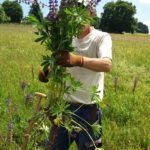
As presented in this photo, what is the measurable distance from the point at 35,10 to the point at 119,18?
102 m

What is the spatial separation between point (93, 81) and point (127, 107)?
4.03m

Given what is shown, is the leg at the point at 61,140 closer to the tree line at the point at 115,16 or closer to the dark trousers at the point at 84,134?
the dark trousers at the point at 84,134

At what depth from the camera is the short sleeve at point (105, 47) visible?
11.8ft

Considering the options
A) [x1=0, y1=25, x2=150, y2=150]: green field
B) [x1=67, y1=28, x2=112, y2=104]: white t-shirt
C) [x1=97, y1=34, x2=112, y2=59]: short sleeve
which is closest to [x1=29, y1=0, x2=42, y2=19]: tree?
[x1=0, y1=25, x2=150, y2=150]: green field

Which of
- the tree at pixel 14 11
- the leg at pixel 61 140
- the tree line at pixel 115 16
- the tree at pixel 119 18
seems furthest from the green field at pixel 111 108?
the tree at pixel 14 11

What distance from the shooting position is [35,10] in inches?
108

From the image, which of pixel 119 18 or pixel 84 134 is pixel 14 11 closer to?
pixel 119 18

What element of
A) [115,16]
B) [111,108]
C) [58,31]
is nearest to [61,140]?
[58,31]

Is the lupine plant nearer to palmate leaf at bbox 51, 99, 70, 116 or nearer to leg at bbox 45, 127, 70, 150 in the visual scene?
palmate leaf at bbox 51, 99, 70, 116

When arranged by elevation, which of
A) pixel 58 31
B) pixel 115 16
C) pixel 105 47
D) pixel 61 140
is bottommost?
pixel 115 16

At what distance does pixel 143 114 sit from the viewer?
7.76 meters

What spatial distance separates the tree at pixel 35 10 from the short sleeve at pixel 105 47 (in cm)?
98

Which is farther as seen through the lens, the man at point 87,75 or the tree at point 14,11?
the tree at point 14,11

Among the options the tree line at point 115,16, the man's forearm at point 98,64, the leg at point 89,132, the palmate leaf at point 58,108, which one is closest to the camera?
the palmate leaf at point 58,108
